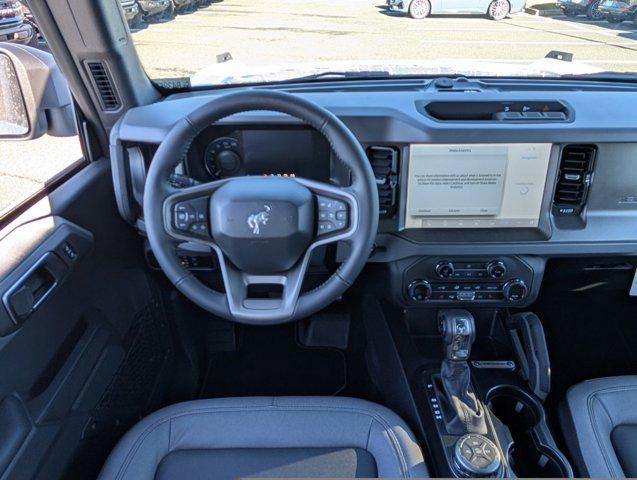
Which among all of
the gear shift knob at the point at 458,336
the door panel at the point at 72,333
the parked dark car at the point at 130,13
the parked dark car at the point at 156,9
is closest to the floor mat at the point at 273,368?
the door panel at the point at 72,333

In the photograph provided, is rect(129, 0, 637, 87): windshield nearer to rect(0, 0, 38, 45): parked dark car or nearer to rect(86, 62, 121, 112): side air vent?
rect(86, 62, 121, 112): side air vent

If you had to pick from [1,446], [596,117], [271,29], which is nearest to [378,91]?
[596,117]

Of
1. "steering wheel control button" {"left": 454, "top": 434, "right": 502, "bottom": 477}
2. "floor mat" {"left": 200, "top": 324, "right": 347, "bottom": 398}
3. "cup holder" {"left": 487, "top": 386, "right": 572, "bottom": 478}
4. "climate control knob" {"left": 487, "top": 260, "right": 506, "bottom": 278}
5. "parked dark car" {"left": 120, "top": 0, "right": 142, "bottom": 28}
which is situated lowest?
"floor mat" {"left": 200, "top": 324, "right": 347, "bottom": 398}

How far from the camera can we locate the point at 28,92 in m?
1.71

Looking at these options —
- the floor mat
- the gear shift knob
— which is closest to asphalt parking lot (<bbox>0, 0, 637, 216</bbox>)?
the gear shift knob

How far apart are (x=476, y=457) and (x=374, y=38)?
4.08m

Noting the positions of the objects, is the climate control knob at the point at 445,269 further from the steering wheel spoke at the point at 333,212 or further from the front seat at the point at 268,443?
the steering wheel spoke at the point at 333,212

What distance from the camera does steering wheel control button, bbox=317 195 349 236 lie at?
1373mm

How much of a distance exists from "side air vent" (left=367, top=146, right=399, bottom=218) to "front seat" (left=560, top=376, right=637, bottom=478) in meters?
0.91

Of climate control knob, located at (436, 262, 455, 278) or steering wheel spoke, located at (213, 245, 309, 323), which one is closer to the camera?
steering wheel spoke, located at (213, 245, 309, 323)

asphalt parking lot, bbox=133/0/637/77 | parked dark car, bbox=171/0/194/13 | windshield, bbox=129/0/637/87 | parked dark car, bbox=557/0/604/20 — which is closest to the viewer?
windshield, bbox=129/0/637/87

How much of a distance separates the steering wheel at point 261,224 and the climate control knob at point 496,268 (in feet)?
2.50

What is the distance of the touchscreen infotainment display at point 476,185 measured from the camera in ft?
5.58

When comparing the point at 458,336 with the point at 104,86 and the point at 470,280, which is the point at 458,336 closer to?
the point at 470,280
